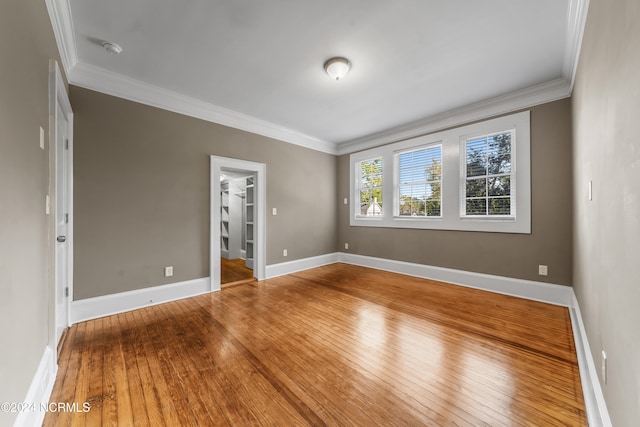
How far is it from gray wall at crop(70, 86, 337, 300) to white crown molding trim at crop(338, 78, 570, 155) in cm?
249

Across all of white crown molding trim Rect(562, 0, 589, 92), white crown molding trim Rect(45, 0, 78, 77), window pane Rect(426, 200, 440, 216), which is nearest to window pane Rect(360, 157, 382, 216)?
window pane Rect(426, 200, 440, 216)

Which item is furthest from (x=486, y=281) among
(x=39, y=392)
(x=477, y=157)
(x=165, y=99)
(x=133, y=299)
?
(x=165, y=99)

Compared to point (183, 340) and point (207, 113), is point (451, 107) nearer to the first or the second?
point (207, 113)

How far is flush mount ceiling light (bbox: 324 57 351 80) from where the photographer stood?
2600 mm

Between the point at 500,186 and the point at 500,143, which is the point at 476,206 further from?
the point at 500,143

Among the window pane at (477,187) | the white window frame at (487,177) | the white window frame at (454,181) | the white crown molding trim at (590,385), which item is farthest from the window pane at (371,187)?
the white crown molding trim at (590,385)

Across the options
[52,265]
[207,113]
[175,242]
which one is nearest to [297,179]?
[207,113]

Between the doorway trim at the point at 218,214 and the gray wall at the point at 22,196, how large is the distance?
2.02 m

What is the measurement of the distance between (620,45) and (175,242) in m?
4.24

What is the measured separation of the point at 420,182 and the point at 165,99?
4222 mm

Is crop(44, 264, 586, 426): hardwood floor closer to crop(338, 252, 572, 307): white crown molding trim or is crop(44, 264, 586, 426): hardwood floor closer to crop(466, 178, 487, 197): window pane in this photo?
crop(338, 252, 572, 307): white crown molding trim

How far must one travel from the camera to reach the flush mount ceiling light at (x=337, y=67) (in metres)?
2.60

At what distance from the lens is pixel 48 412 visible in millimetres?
1476

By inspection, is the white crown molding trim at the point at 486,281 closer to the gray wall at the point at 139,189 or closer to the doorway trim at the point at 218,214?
the doorway trim at the point at 218,214
